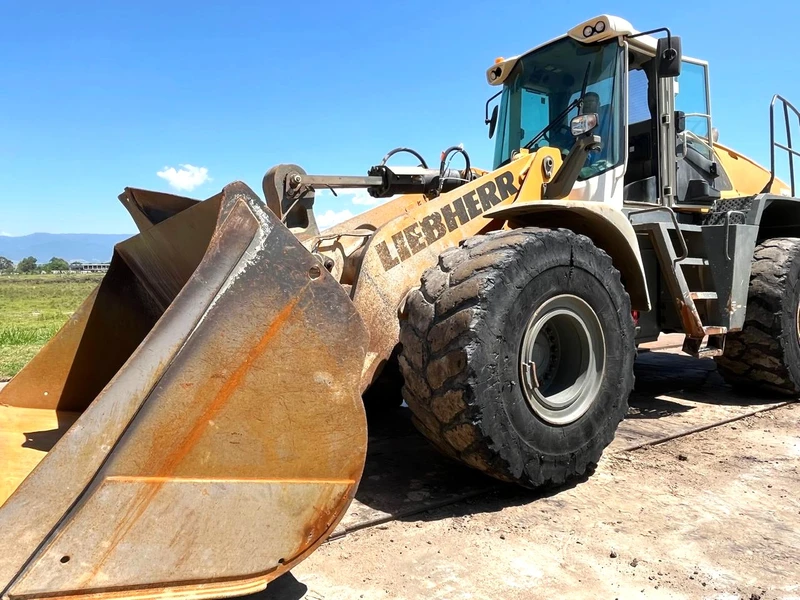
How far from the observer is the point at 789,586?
2.38m

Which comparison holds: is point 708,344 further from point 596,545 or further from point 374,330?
point 374,330

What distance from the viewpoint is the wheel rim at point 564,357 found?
10.5ft

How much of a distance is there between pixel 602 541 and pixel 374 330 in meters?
1.46

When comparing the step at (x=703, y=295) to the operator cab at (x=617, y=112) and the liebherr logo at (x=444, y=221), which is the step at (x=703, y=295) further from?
the liebherr logo at (x=444, y=221)

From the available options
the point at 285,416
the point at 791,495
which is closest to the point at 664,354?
the point at 791,495

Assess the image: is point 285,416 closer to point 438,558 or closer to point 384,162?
point 438,558

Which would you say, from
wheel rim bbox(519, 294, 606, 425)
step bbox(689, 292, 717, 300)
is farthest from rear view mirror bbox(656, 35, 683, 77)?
wheel rim bbox(519, 294, 606, 425)

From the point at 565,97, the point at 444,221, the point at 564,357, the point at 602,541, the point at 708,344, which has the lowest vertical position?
the point at 602,541

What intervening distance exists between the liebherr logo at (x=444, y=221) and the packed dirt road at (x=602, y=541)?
1.21 metres

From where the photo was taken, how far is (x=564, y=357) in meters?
3.56

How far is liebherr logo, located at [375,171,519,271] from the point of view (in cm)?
347

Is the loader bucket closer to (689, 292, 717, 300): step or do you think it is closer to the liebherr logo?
the liebherr logo

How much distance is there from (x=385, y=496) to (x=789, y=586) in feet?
5.65

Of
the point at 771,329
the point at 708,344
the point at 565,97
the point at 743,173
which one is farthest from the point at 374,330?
the point at 743,173
